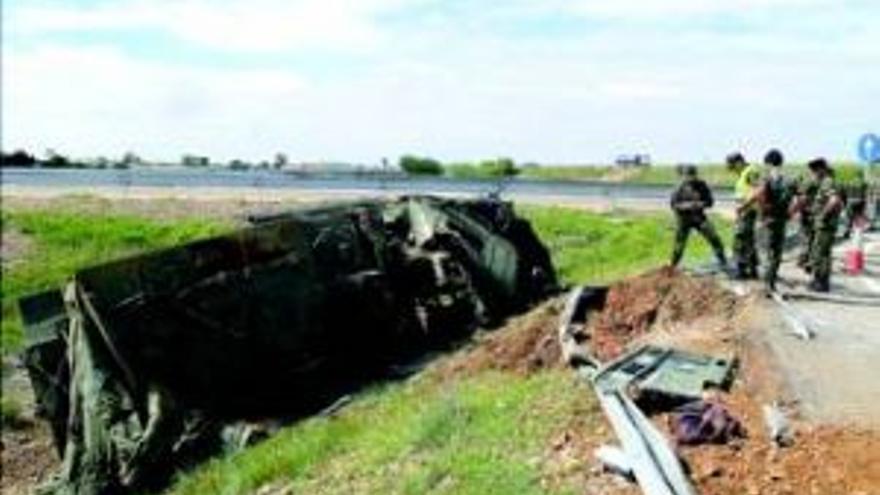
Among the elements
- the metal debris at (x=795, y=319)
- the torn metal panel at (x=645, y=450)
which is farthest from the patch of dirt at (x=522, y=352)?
the torn metal panel at (x=645, y=450)

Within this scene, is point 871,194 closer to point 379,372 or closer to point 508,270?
point 508,270

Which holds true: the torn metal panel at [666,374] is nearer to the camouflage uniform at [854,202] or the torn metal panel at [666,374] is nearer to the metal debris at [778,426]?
the metal debris at [778,426]

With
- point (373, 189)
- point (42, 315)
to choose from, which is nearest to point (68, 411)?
point (42, 315)

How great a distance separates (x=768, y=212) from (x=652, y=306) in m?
2.73

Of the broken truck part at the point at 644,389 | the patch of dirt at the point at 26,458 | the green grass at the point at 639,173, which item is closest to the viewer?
the broken truck part at the point at 644,389

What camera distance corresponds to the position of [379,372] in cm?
2144

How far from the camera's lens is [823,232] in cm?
2000

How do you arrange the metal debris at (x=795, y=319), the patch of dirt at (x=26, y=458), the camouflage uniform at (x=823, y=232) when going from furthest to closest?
the camouflage uniform at (x=823, y=232), the patch of dirt at (x=26, y=458), the metal debris at (x=795, y=319)

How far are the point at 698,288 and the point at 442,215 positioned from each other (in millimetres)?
7726

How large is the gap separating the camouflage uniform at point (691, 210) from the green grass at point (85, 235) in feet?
49.7

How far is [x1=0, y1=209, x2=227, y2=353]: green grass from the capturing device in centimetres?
3406

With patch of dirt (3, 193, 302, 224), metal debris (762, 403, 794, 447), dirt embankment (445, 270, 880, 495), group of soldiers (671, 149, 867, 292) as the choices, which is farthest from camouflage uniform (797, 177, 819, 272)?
patch of dirt (3, 193, 302, 224)

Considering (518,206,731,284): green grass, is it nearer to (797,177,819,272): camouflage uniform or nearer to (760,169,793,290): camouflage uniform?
(797,177,819,272): camouflage uniform

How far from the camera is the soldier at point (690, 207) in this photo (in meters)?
21.2
